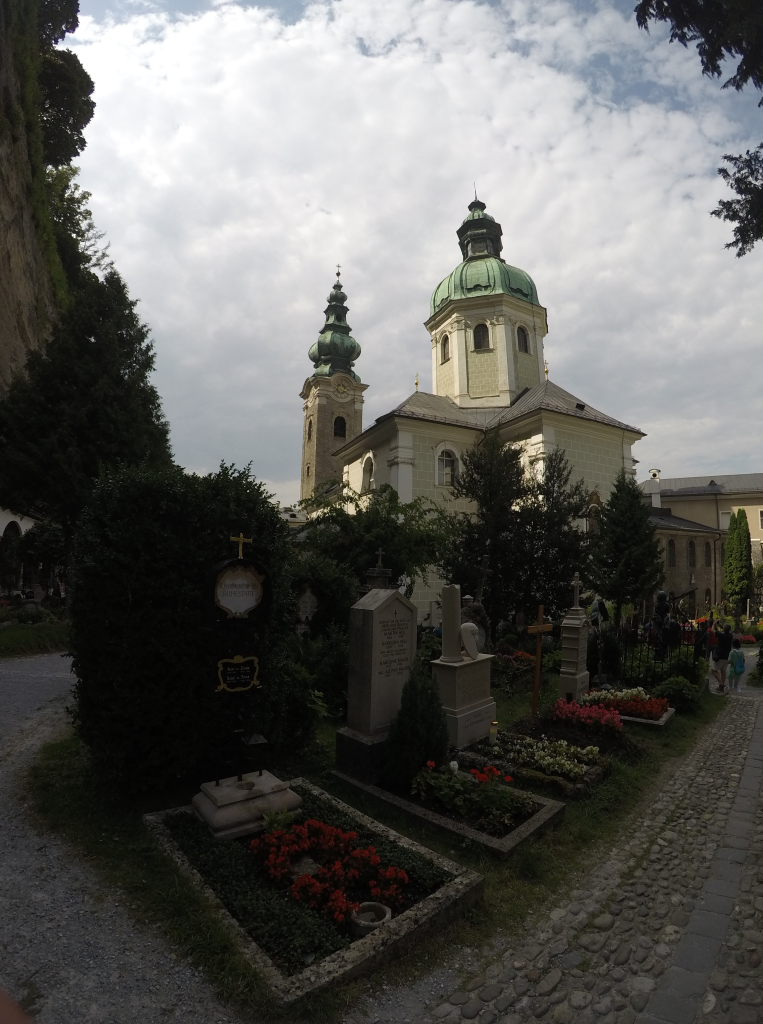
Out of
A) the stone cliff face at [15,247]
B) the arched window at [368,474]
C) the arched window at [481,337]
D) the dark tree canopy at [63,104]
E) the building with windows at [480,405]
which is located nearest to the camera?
the stone cliff face at [15,247]

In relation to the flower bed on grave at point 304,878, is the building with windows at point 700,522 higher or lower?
higher

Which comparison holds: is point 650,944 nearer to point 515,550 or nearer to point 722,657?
point 722,657

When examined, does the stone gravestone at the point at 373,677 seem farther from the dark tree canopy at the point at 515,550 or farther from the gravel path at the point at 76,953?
the dark tree canopy at the point at 515,550

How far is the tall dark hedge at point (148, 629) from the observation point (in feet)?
16.9

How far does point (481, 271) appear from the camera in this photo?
2975cm

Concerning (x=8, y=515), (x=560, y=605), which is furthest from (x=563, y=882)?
(x=8, y=515)

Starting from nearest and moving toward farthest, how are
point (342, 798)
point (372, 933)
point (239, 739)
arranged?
point (372, 933), point (239, 739), point (342, 798)

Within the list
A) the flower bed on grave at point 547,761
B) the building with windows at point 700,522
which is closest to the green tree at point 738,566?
the building with windows at point 700,522

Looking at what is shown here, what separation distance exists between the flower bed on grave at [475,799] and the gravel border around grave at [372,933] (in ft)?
2.68

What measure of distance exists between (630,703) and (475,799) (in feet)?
17.2

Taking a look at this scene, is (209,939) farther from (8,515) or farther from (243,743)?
(8,515)

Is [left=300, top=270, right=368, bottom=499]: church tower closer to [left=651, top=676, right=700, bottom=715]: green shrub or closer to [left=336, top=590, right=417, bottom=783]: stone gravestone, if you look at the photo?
[left=651, top=676, right=700, bottom=715]: green shrub

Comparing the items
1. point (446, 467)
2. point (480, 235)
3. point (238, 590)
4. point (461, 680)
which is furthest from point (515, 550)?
point (480, 235)

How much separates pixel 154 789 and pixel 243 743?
1.19 metres
